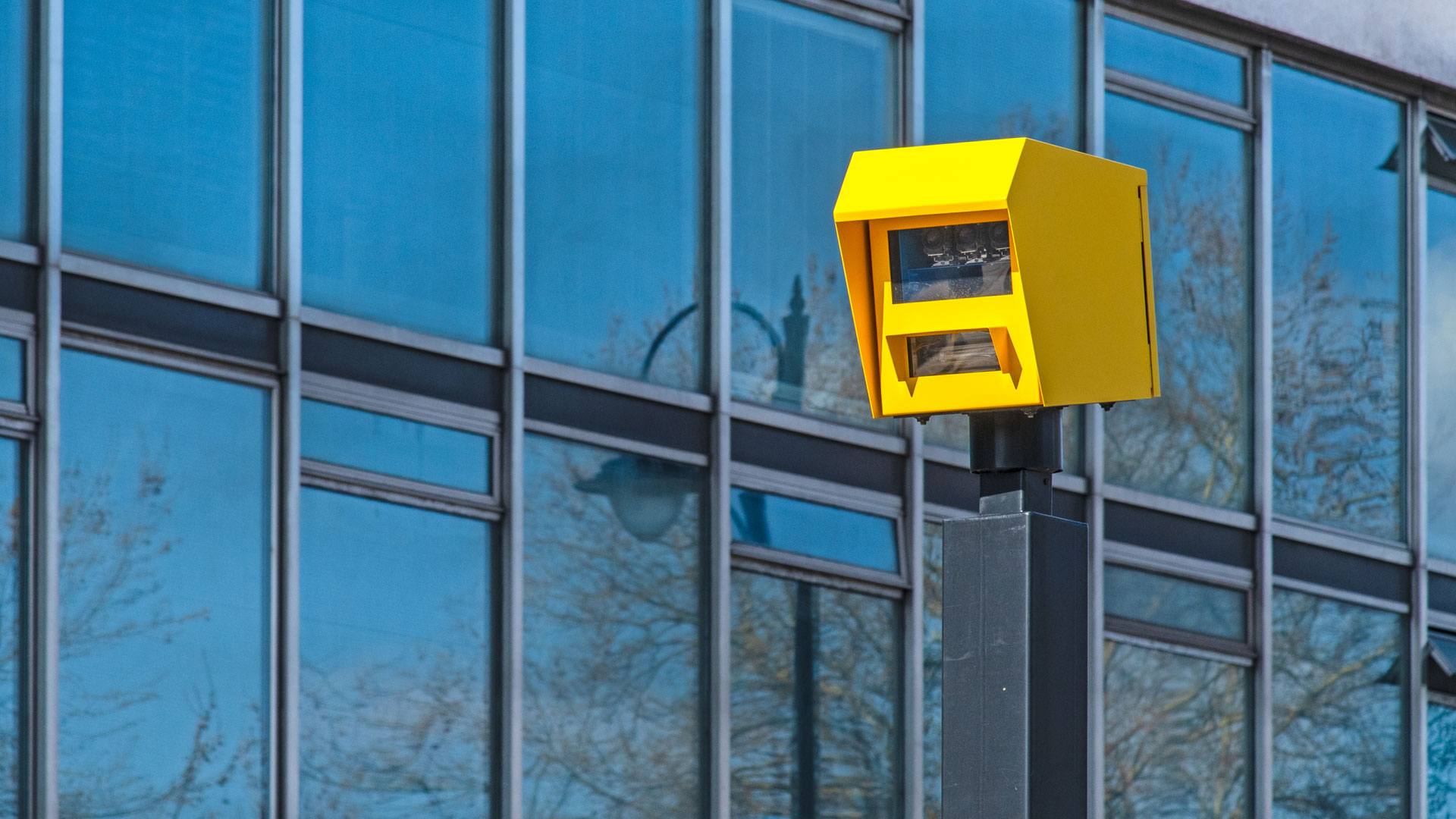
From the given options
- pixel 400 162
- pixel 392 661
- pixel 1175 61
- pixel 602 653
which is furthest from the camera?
pixel 1175 61

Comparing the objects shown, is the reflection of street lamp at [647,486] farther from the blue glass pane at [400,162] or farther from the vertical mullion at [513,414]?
the blue glass pane at [400,162]

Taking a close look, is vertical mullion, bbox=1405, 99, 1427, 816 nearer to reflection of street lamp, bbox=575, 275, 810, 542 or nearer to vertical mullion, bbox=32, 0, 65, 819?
reflection of street lamp, bbox=575, 275, 810, 542

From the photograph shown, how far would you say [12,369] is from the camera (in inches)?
298

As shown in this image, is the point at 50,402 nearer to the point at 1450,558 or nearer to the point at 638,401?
the point at 638,401

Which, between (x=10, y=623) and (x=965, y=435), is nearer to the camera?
(x=10, y=623)

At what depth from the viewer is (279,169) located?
8367 mm

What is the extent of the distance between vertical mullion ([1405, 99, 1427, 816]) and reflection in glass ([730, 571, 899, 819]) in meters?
4.22

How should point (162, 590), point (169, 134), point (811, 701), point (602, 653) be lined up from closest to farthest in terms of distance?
point (162, 590)
point (169, 134)
point (602, 653)
point (811, 701)

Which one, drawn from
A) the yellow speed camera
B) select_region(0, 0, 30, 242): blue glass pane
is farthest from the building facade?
the yellow speed camera

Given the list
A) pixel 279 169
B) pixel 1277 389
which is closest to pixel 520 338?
pixel 279 169

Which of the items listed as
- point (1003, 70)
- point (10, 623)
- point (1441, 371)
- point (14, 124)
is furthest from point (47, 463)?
point (1441, 371)

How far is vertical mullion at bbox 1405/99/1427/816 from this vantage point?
1270 centimetres

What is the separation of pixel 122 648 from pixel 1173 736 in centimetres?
637

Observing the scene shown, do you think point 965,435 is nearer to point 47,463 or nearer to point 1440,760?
Result: point 1440,760
